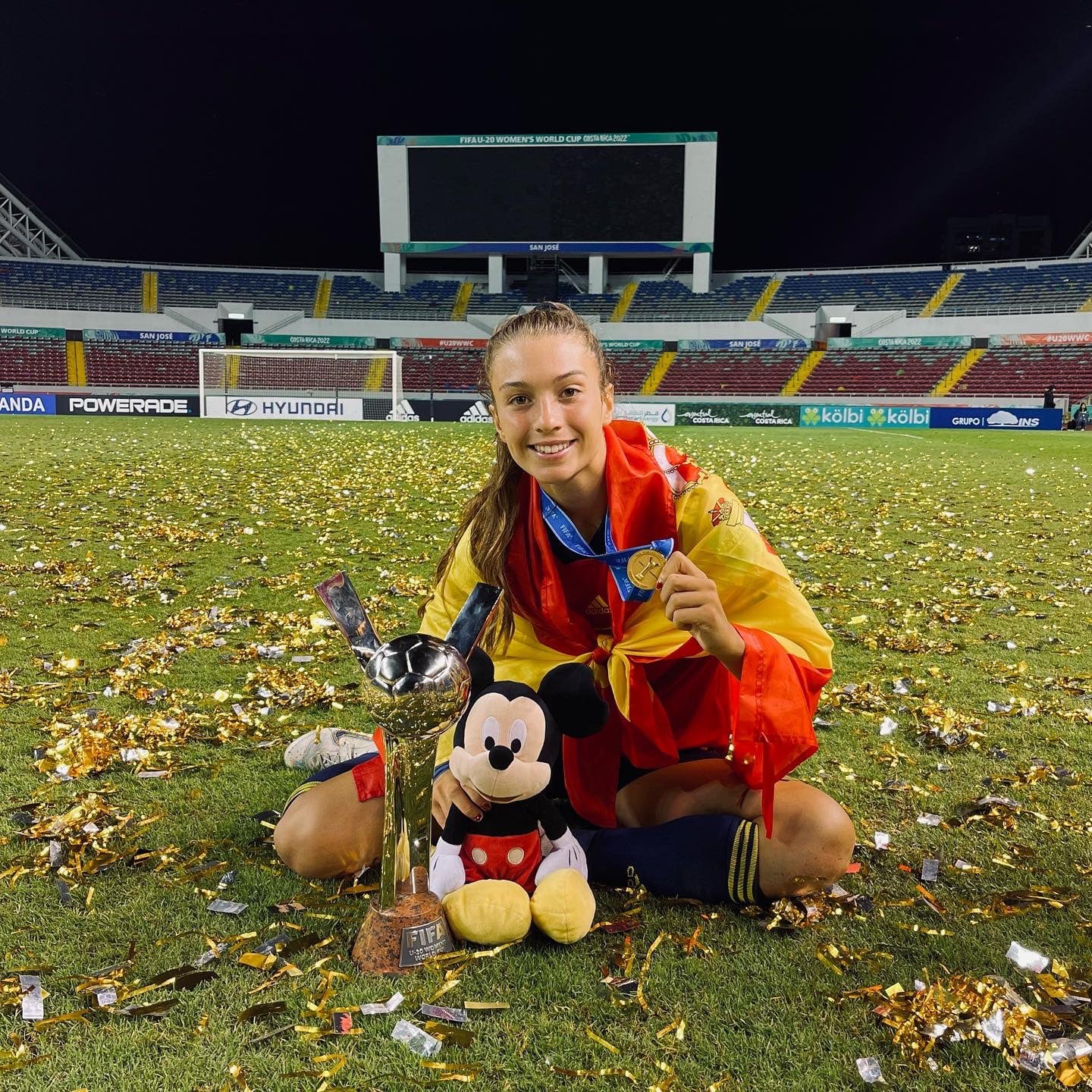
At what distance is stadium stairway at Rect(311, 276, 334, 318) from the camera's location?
52.2 metres

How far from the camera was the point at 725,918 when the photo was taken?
8.46 feet

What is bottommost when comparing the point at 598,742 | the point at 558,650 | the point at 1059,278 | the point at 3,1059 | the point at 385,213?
the point at 3,1059

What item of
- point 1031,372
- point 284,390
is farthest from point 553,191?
point 1031,372

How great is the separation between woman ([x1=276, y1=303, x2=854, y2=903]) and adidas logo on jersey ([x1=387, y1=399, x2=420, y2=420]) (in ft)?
108

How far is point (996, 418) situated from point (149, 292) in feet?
147

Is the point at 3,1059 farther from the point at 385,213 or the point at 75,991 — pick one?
the point at 385,213

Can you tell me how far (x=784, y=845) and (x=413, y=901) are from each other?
106 centimetres

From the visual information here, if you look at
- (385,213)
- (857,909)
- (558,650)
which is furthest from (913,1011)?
(385,213)

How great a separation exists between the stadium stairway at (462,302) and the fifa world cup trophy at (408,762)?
5067cm

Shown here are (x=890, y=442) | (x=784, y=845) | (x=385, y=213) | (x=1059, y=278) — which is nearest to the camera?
(x=784, y=845)

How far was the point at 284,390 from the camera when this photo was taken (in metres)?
34.3

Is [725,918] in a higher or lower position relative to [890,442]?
lower

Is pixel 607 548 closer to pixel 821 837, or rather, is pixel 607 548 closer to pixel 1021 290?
pixel 821 837

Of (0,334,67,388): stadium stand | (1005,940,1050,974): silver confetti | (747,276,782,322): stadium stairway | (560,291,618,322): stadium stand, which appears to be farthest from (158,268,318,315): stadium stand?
(1005,940,1050,974): silver confetti
